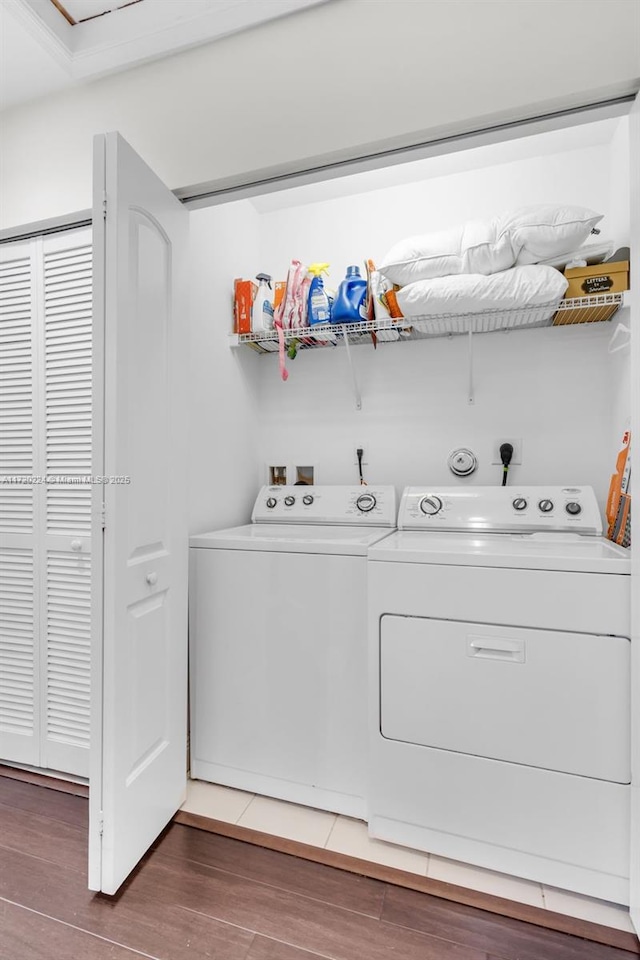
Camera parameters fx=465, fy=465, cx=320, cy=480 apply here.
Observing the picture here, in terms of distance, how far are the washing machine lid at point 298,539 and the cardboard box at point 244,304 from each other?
94 cm

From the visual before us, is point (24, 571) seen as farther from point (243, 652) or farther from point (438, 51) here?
point (438, 51)

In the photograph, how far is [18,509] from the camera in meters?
1.88

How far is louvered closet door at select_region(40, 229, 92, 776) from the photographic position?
177 centimetres

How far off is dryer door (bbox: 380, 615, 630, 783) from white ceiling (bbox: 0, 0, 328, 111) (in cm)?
192

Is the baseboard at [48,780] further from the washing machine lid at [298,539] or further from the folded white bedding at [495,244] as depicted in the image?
the folded white bedding at [495,244]

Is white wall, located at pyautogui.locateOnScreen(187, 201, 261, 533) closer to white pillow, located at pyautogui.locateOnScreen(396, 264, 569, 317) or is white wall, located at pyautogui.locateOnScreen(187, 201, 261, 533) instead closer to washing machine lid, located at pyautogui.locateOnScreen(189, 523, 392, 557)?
washing machine lid, located at pyautogui.locateOnScreen(189, 523, 392, 557)

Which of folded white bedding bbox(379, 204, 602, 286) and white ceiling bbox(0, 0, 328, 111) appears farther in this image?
folded white bedding bbox(379, 204, 602, 286)

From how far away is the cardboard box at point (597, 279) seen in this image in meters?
1.69

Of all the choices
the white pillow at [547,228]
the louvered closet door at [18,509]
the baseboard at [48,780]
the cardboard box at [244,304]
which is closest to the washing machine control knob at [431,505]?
the white pillow at [547,228]

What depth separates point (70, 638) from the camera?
180cm

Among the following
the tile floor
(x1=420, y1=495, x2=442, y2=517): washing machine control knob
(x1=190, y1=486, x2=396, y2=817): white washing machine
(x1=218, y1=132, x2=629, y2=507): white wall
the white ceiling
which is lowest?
the tile floor

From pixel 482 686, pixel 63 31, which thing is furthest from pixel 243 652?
pixel 63 31

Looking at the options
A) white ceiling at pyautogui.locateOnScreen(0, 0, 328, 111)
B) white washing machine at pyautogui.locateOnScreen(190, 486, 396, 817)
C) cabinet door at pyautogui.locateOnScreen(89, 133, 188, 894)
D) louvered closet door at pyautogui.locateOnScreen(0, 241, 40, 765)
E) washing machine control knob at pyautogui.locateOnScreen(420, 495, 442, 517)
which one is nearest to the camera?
cabinet door at pyautogui.locateOnScreen(89, 133, 188, 894)

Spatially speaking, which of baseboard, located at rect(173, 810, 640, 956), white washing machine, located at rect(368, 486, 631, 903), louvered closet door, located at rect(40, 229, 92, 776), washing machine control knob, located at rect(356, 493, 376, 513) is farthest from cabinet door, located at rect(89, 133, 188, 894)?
washing machine control knob, located at rect(356, 493, 376, 513)
